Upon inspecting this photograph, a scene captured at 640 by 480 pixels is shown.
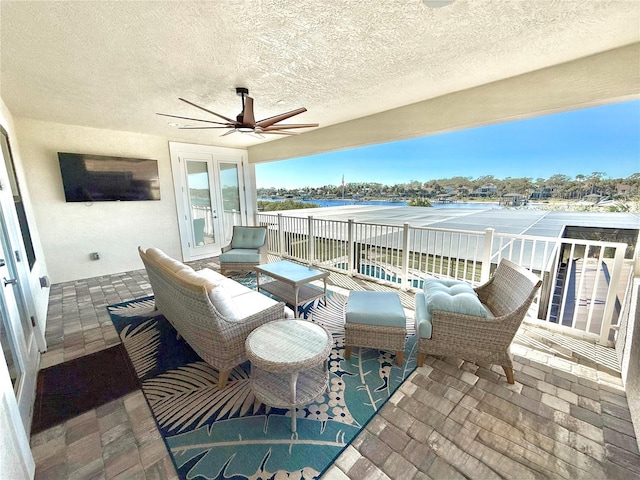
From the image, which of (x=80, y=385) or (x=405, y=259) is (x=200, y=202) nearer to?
(x=80, y=385)

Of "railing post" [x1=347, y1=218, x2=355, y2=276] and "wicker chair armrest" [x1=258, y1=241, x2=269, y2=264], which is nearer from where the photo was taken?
"railing post" [x1=347, y1=218, x2=355, y2=276]

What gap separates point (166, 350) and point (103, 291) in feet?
8.13

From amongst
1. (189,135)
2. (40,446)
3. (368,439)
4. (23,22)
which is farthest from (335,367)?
(189,135)

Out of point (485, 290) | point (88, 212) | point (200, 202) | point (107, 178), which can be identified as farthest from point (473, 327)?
point (88, 212)

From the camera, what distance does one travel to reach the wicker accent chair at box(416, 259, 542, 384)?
73.2 inches

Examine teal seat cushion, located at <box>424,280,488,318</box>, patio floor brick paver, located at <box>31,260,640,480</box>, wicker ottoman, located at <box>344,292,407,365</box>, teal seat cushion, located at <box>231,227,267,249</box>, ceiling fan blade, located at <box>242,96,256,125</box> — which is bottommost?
patio floor brick paver, located at <box>31,260,640,480</box>

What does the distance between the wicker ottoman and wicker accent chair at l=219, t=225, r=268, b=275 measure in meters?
2.49

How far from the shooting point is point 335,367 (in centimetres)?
217

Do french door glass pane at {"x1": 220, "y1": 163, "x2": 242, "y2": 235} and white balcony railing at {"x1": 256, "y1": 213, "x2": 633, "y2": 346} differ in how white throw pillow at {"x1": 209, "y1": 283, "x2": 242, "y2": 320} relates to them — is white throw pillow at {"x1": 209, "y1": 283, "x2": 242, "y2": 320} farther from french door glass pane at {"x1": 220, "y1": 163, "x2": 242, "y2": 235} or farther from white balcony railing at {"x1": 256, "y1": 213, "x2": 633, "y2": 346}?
french door glass pane at {"x1": 220, "y1": 163, "x2": 242, "y2": 235}

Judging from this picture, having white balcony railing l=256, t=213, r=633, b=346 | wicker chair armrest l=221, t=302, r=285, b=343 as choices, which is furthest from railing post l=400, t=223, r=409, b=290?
wicker chair armrest l=221, t=302, r=285, b=343

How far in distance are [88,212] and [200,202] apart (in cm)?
195

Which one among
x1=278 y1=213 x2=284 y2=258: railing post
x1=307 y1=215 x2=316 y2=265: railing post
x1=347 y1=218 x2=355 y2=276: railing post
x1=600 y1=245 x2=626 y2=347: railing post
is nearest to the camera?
x1=600 y1=245 x2=626 y2=347: railing post

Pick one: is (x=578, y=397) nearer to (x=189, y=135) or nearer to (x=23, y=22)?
(x=23, y=22)

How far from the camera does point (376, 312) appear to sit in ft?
7.01
